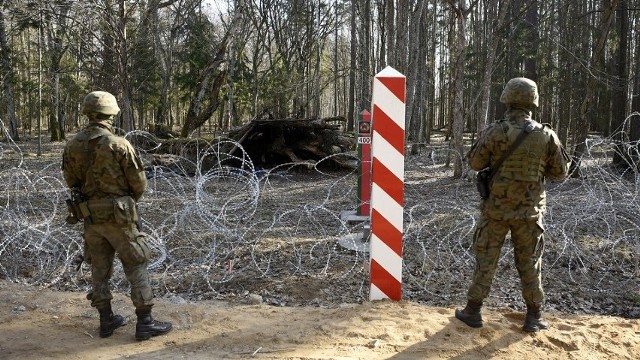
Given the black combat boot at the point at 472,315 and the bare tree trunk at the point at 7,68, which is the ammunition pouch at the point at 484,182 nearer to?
the black combat boot at the point at 472,315

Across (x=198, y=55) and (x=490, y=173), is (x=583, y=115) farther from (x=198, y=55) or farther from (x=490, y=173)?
(x=198, y=55)

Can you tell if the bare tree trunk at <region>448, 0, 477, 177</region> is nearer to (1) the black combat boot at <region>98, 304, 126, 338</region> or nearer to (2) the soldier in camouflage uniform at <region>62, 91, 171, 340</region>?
(2) the soldier in camouflage uniform at <region>62, 91, 171, 340</region>

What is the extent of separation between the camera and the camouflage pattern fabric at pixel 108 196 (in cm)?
363

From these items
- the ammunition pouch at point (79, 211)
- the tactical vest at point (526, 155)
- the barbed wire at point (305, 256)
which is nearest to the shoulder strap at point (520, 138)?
the tactical vest at point (526, 155)

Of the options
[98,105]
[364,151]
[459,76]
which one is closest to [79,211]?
[98,105]

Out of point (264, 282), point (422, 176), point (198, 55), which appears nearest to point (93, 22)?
point (422, 176)

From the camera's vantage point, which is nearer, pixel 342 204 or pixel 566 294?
pixel 566 294

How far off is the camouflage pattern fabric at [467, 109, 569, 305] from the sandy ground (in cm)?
36

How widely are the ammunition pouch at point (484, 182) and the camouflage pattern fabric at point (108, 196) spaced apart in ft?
8.04

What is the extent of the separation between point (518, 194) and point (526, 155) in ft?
0.92

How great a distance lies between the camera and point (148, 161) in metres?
13.8

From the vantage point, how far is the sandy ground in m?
3.44

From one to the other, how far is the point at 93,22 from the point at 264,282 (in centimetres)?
1040

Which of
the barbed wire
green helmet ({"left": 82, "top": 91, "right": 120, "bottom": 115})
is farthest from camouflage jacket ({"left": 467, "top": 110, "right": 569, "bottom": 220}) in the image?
green helmet ({"left": 82, "top": 91, "right": 120, "bottom": 115})
